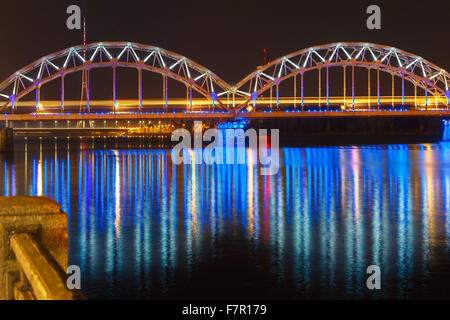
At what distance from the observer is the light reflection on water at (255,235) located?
11406 millimetres

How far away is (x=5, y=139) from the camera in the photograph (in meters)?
54.1

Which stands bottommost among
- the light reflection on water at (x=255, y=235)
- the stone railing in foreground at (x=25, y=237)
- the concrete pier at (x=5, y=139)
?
the light reflection on water at (x=255, y=235)

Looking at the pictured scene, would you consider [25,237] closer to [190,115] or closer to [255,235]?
[255,235]

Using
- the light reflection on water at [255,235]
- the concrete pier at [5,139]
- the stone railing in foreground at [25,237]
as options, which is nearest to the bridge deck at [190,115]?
the concrete pier at [5,139]

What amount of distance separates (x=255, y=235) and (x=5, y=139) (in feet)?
138

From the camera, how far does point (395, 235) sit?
52.0 feet

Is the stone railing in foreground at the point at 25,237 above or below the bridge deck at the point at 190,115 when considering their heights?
below

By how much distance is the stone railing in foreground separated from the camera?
5469 millimetres

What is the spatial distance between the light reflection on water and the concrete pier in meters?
23.8

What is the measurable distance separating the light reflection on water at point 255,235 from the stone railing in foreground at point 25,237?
201 inches

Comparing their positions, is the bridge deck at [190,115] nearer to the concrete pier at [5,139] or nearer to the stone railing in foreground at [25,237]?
the concrete pier at [5,139]
